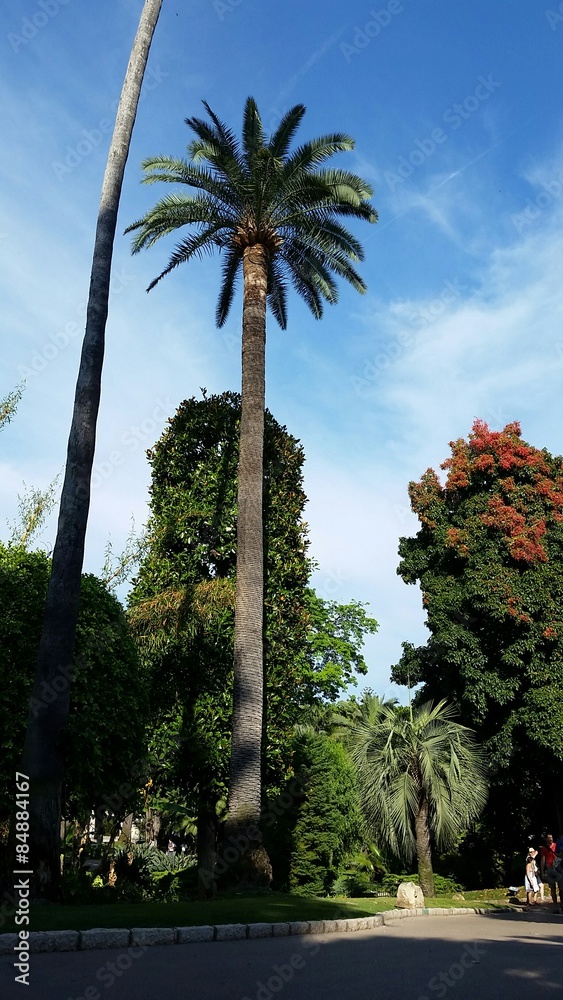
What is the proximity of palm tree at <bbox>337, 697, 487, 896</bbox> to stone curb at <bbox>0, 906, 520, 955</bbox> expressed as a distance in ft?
30.7

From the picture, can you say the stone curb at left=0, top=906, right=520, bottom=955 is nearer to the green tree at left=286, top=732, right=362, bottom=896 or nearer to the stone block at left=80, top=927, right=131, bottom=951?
the stone block at left=80, top=927, right=131, bottom=951

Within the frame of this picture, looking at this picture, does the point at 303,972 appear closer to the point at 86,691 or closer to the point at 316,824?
the point at 86,691

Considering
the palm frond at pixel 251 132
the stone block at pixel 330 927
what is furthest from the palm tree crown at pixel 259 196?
the stone block at pixel 330 927

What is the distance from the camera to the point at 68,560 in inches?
481

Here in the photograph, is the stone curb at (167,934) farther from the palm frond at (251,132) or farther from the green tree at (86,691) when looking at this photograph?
the palm frond at (251,132)

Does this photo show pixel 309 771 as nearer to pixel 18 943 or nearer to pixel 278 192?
pixel 278 192

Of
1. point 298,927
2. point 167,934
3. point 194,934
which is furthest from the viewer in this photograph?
point 298,927

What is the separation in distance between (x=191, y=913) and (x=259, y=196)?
15853 mm

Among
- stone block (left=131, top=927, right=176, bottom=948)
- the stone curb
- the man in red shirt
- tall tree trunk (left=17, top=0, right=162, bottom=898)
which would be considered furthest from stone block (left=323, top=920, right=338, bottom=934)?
the man in red shirt

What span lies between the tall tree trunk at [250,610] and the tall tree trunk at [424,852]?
27.3 feet

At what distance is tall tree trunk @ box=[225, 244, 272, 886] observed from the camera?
14.8 metres

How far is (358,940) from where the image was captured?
1006 cm

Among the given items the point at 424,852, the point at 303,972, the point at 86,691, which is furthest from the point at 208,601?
the point at 303,972

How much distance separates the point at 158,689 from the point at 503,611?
12.1m
